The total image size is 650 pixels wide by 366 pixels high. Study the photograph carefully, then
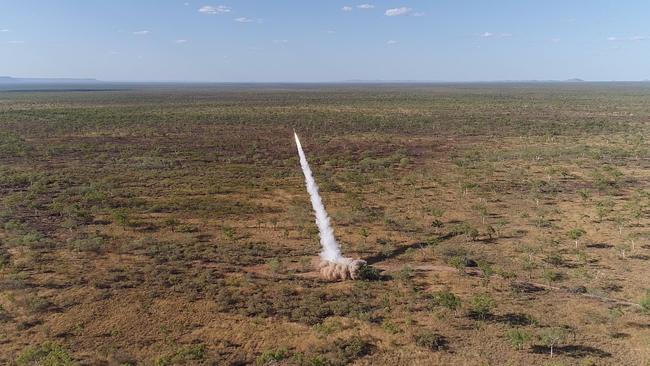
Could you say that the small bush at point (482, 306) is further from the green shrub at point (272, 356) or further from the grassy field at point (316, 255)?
the green shrub at point (272, 356)

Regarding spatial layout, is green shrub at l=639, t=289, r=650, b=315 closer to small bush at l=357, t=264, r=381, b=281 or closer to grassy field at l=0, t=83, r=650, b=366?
grassy field at l=0, t=83, r=650, b=366

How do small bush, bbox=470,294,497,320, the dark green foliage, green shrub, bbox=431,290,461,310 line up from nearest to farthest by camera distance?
the dark green foliage < small bush, bbox=470,294,497,320 < green shrub, bbox=431,290,461,310

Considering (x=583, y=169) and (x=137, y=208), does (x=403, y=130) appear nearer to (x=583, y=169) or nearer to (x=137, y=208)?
(x=583, y=169)

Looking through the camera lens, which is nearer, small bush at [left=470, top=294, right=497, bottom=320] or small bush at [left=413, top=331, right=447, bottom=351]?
small bush at [left=413, top=331, right=447, bottom=351]

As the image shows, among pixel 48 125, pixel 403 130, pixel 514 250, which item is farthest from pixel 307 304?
pixel 48 125

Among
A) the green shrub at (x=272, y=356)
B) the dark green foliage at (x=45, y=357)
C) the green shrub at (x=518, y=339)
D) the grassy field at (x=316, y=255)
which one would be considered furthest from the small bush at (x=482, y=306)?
the dark green foliage at (x=45, y=357)

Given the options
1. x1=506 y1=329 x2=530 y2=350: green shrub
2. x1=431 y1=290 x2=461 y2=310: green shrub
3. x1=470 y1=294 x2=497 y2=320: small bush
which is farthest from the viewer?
x1=431 y1=290 x2=461 y2=310: green shrub

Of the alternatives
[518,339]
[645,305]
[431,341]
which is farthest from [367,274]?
[645,305]

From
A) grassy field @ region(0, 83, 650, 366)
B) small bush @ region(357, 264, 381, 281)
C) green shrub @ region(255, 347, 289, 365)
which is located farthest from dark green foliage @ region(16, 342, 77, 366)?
small bush @ region(357, 264, 381, 281)

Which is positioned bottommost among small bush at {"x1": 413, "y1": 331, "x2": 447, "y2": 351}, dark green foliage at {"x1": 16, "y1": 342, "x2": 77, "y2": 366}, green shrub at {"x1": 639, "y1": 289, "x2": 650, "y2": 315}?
small bush at {"x1": 413, "y1": 331, "x2": 447, "y2": 351}
